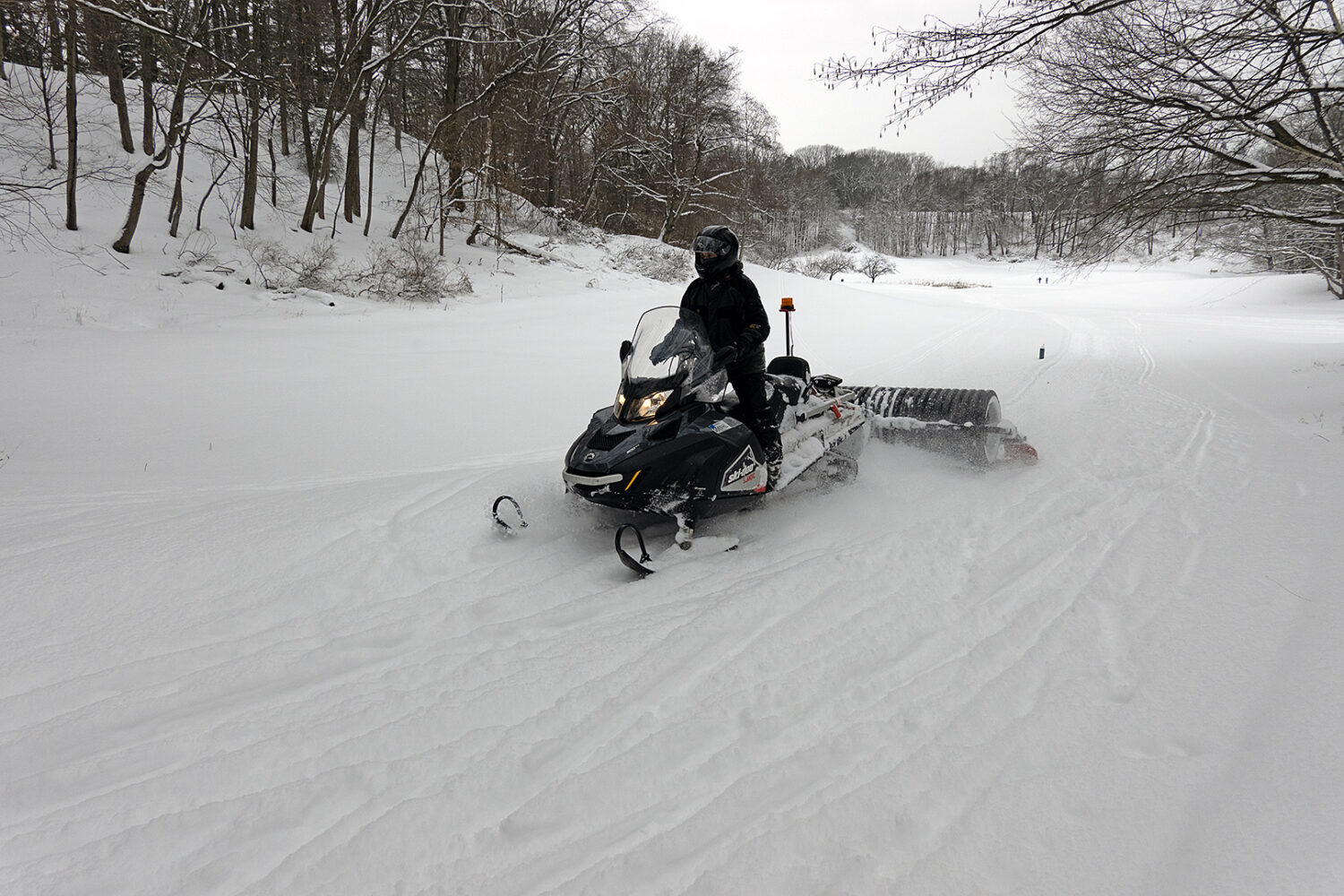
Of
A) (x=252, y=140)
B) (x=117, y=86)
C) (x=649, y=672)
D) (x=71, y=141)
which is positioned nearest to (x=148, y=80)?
(x=117, y=86)

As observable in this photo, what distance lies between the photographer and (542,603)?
128 inches

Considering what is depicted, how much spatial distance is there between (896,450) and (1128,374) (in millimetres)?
6452

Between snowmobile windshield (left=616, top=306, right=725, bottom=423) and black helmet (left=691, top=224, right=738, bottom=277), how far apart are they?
1.57 feet

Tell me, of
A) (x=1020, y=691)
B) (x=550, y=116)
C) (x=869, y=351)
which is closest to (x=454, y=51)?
(x=550, y=116)

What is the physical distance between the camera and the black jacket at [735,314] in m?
4.45

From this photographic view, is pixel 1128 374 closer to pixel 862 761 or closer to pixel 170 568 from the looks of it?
pixel 862 761

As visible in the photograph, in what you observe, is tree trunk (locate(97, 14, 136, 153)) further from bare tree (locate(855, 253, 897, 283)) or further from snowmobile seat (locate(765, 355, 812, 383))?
bare tree (locate(855, 253, 897, 283))

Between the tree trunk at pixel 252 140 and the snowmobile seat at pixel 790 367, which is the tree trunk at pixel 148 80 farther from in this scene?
the snowmobile seat at pixel 790 367

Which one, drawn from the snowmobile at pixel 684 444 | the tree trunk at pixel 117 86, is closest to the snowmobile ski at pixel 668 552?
the snowmobile at pixel 684 444

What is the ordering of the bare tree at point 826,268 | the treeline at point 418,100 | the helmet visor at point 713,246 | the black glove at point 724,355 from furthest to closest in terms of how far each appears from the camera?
the bare tree at point 826,268, the treeline at point 418,100, the helmet visor at point 713,246, the black glove at point 724,355

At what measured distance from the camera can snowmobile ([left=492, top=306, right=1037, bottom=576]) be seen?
366 cm

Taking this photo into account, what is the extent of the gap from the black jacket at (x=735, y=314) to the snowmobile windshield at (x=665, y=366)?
238 millimetres

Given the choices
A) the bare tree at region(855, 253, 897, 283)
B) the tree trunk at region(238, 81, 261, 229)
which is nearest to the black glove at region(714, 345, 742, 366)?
the tree trunk at region(238, 81, 261, 229)

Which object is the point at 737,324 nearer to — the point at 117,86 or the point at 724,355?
the point at 724,355
